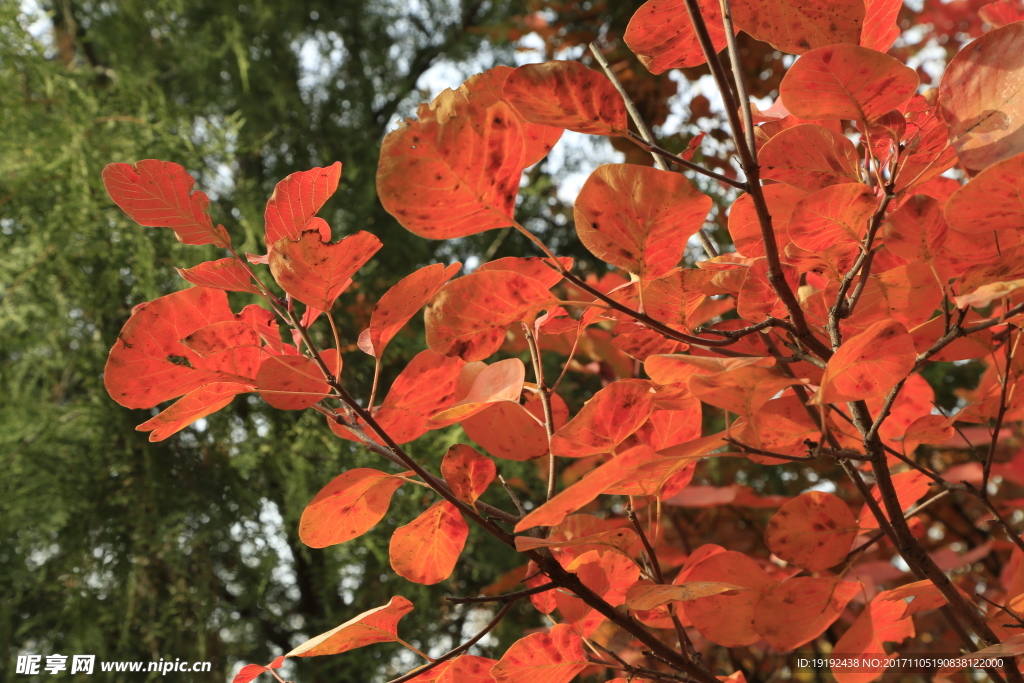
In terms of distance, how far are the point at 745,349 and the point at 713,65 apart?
9.3 inches

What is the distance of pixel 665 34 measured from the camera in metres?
0.34

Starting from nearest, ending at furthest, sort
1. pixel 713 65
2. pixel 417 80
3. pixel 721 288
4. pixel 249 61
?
pixel 713 65 < pixel 721 288 < pixel 249 61 < pixel 417 80

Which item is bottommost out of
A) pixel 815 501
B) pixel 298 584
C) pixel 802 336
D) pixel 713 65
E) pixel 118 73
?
pixel 298 584

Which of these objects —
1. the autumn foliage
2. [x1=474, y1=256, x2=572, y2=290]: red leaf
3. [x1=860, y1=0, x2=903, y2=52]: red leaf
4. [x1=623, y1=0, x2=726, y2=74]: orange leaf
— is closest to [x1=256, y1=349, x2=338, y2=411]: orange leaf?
the autumn foliage

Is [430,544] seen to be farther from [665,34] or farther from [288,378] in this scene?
[665,34]

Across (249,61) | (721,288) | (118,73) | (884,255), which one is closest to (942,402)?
(884,255)

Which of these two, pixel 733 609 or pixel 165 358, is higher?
pixel 165 358

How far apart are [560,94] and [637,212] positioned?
0.19ft

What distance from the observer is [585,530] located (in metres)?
0.39

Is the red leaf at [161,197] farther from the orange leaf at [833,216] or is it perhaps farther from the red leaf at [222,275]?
the orange leaf at [833,216]

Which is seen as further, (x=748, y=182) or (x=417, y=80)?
(x=417, y=80)

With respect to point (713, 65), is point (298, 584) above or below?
below

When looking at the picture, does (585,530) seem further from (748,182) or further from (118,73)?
(118,73)

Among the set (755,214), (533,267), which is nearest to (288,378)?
(533,267)
